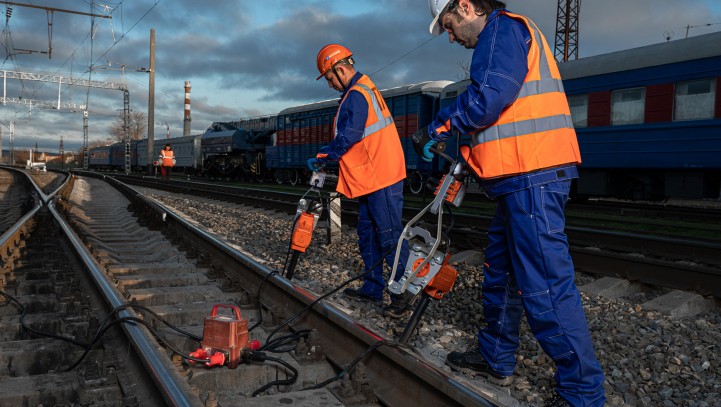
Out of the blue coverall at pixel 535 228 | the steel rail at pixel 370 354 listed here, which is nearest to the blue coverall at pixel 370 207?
the steel rail at pixel 370 354

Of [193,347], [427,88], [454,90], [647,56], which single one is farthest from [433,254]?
[427,88]

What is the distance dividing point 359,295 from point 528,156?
2262mm

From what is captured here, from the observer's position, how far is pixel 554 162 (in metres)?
2.61

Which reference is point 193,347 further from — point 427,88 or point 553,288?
point 427,88

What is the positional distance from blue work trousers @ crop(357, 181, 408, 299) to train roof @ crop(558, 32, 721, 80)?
8.66 metres

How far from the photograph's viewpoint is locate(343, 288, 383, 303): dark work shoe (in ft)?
14.7

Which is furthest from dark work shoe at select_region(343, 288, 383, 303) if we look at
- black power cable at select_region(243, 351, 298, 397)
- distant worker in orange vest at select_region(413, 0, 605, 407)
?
distant worker in orange vest at select_region(413, 0, 605, 407)

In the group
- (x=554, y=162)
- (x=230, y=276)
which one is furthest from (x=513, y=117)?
(x=230, y=276)

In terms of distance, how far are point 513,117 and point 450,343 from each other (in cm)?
159

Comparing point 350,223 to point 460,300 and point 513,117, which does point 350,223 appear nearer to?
point 460,300

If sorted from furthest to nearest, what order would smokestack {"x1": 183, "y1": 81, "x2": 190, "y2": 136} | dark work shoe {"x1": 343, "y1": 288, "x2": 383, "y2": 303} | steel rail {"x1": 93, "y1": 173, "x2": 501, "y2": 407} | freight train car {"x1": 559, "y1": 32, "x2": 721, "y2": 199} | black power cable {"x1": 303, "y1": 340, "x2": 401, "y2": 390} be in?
smokestack {"x1": 183, "y1": 81, "x2": 190, "y2": 136}
freight train car {"x1": 559, "y1": 32, "x2": 721, "y2": 199}
dark work shoe {"x1": 343, "y1": 288, "x2": 383, "y2": 303}
black power cable {"x1": 303, "y1": 340, "x2": 401, "y2": 390}
steel rail {"x1": 93, "y1": 173, "x2": 501, "y2": 407}

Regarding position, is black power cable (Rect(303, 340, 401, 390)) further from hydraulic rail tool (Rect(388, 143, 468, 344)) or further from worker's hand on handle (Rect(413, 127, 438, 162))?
worker's hand on handle (Rect(413, 127, 438, 162))

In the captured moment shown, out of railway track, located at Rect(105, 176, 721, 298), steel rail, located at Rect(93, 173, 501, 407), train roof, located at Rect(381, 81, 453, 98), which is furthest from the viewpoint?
train roof, located at Rect(381, 81, 453, 98)

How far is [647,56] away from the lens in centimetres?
1124
